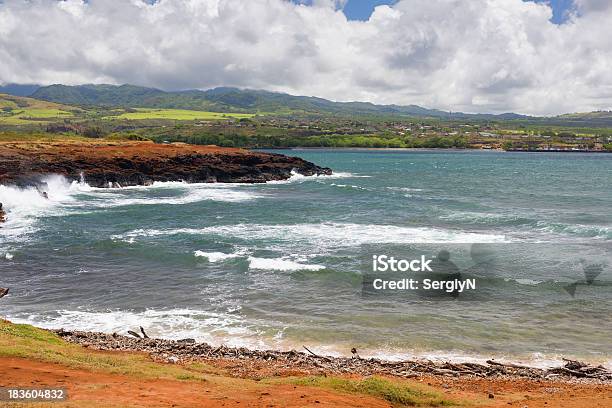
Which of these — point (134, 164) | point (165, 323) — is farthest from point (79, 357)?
point (134, 164)

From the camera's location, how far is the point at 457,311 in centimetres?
2498

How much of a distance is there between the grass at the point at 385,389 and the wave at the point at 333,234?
22.0 m

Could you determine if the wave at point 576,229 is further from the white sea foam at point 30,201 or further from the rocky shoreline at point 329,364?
the white sea foam at point 30,201

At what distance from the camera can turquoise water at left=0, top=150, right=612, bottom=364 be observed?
72.9 ft

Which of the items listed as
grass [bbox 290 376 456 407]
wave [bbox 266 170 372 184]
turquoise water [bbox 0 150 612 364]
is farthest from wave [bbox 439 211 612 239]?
wave [bbox 266 170 372 184]

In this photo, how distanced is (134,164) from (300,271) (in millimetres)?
55237

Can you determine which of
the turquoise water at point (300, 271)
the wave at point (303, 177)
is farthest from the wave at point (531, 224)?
the wave at point (303, 177)

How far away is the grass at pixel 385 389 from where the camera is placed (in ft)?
47.9

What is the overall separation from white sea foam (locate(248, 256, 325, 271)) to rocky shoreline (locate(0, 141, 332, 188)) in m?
39.2

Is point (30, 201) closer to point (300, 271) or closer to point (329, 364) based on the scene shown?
point (300, 271)

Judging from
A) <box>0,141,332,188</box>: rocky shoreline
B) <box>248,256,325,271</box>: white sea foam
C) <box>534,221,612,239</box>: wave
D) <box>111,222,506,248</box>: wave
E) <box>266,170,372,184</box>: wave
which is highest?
<box>0,141,332,188</box>: rocky shoreline

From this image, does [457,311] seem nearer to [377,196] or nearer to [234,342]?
[234,342]

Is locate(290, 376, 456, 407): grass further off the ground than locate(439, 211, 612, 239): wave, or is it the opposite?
locate(439, 211, 612, 239): wave

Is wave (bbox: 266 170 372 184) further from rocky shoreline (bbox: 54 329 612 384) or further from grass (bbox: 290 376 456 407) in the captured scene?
grass (bbox: 290 376 456 407)
